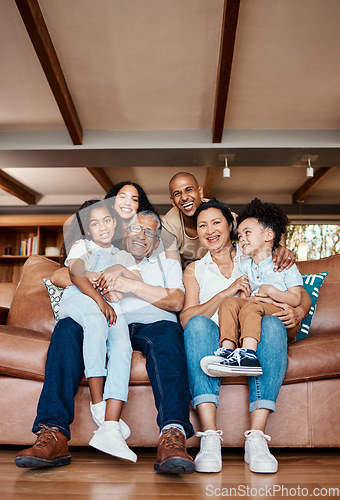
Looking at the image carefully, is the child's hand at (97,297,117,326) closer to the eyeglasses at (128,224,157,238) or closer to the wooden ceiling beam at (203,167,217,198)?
the eyeglasses at (128,224,157,238)

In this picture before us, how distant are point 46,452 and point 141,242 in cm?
105

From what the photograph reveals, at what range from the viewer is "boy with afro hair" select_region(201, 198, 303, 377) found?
157cm

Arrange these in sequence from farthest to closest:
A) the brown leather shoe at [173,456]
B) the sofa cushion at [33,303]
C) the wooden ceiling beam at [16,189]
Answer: the wooden ceiling beam at [16,189]
the sofa cushion at [33,303]
the brown leather shoe at [173,456]

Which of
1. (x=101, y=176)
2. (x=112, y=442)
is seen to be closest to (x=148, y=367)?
(x=112, y=442)

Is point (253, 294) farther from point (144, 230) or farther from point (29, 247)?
point (29, 247)

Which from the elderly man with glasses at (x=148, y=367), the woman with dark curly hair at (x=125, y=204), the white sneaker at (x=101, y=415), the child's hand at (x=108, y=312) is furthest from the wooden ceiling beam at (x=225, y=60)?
the white sneaker at (x=101, y=415)

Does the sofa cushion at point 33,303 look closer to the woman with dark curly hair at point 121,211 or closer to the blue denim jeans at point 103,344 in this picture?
Result: the woman with dark curly hair at point 121,211

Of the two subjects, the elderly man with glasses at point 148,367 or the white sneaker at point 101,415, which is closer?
the elderly man with glasses at point 148,367

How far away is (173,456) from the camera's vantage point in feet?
4.32

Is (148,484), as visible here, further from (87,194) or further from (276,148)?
(87,194)

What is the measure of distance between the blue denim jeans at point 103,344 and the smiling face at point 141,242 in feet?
1.37

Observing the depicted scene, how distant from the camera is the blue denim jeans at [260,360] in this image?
161 cm

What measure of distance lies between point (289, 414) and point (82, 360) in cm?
84

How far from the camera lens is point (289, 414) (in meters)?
1.74
